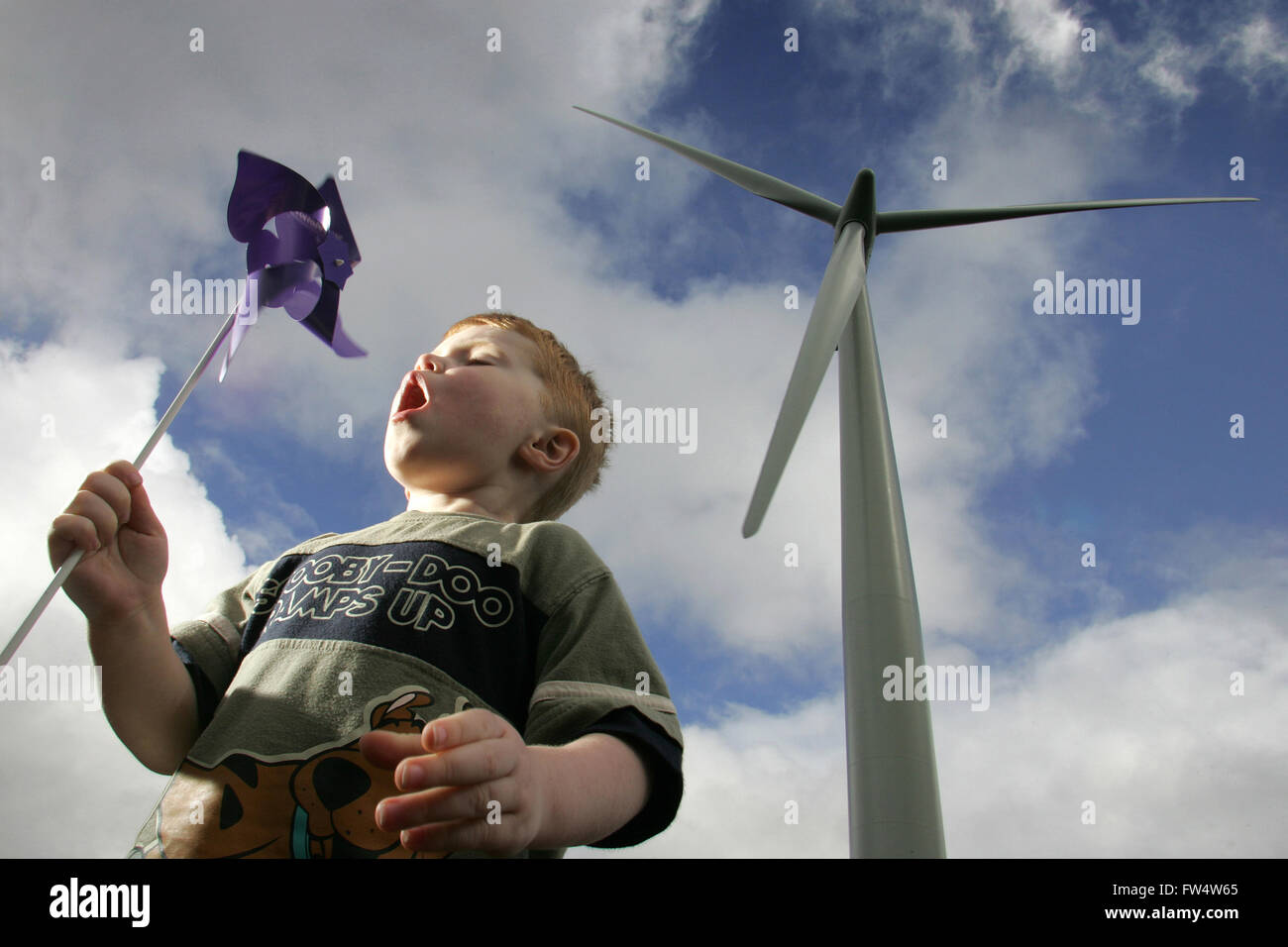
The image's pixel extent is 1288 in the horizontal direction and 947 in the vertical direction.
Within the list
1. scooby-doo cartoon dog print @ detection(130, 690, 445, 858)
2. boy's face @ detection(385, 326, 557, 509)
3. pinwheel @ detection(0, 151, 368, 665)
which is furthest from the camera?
pinwheel @ detection(0, 151, 368, 665)

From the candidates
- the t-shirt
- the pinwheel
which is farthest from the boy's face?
the pinwheel

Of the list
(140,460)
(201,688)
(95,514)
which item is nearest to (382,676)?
(201,688)

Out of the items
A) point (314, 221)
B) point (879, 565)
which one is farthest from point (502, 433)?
point (879, 565)

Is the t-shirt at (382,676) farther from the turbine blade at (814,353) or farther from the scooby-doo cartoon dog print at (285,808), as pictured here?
the turbine blade at (814,353)

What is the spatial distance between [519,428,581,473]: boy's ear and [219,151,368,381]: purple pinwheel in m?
0.95

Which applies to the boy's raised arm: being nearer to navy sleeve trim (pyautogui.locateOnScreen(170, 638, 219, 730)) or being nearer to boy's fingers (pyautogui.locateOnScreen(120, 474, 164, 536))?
navy sleeve trim (pyautogui.locateOnScreen(170, 638, 219, 730))

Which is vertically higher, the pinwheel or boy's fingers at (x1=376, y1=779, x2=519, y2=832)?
the pinwheel

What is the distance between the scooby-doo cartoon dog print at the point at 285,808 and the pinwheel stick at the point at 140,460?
1.91 ft

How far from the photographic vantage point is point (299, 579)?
8.06 feet

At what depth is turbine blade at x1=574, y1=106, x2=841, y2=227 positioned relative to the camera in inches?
273

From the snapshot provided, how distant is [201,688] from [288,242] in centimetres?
165

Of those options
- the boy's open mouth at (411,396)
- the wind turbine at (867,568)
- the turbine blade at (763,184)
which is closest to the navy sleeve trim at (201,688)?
→ the boy's open mouth at (411,396)
